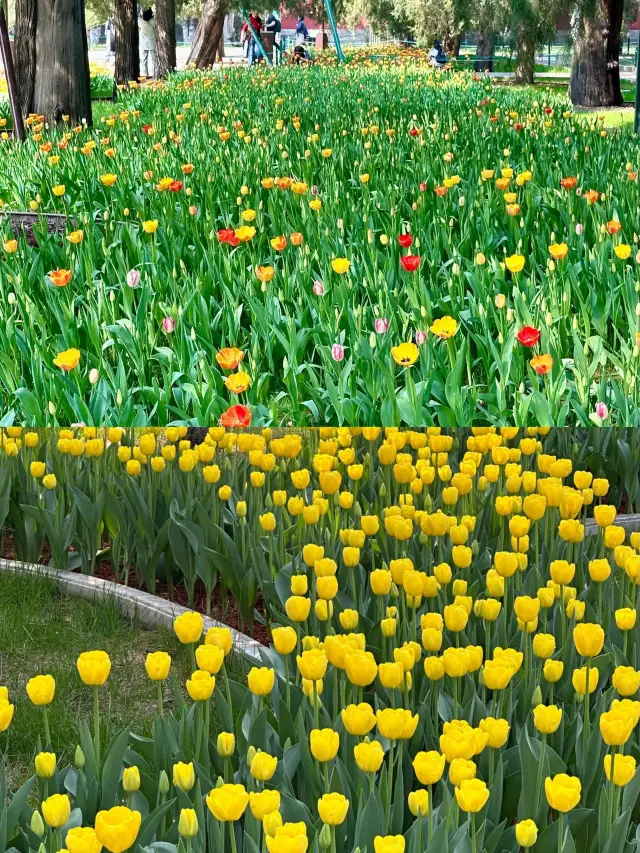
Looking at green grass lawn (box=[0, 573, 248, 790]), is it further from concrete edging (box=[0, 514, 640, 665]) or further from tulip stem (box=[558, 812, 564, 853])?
tulip stem (box=[558, 812, 564, 853])

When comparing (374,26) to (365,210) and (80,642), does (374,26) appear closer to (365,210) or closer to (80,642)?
(365,210)

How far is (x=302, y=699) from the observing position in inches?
65.0

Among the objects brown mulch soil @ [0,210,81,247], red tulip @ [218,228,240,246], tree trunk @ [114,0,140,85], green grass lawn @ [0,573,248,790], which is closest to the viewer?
green grass lawn @ [0,573,248,790]

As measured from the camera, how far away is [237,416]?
2502 mm

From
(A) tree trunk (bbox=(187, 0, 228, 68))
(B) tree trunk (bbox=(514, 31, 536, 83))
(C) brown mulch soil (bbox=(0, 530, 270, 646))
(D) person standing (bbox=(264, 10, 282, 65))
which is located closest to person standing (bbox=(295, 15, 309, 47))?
(D) person standing (bbox=(264, 10, 282, 65))

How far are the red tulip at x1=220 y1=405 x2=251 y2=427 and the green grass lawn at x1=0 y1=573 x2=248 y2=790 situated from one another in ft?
1.78

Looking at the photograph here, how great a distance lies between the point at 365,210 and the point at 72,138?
3.46 metres

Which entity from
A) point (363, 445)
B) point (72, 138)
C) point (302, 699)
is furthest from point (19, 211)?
point (302, 699)

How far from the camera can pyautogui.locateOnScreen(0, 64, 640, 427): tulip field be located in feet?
9.02

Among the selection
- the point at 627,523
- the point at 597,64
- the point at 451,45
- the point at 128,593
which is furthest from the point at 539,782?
the point at 451,45

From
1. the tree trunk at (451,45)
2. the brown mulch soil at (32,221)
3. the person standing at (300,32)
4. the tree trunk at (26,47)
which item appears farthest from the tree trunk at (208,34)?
the brown mulch soil at (32,221)

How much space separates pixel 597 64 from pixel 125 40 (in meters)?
7.22

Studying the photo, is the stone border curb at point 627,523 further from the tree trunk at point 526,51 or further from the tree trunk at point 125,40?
the tree trunk at point 125,40

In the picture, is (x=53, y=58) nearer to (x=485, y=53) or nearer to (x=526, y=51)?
(x=526, y=51)
